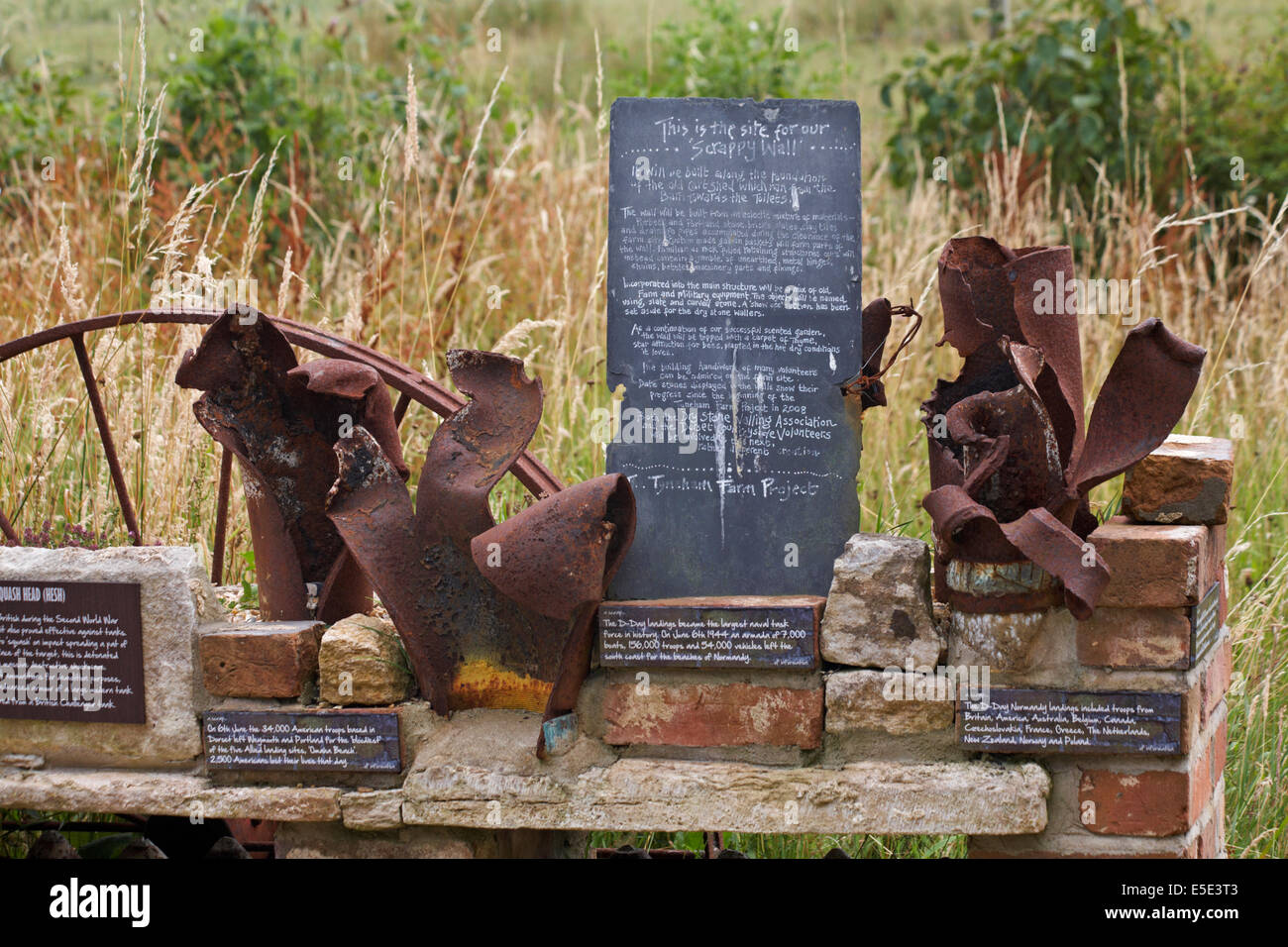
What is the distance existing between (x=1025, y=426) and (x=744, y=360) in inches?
22.3

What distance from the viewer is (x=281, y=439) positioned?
285 cm

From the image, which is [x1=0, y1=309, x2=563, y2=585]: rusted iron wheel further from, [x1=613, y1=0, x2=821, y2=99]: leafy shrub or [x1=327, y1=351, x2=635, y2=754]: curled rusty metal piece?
[x1=613, y1=0, x2=821, y2=99]: leafy shrub

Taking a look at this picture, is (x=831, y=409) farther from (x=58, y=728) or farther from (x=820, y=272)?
(x=58, y=728)

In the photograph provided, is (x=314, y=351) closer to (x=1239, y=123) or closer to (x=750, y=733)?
(x=750, y=733)

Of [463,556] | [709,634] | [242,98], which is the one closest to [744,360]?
[709,634]

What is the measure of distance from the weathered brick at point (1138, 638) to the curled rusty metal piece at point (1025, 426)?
9 cm

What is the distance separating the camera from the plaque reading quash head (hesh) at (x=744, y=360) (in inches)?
109

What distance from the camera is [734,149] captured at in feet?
9.23

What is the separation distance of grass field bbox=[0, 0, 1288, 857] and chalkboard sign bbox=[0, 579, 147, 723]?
1029 millimetres

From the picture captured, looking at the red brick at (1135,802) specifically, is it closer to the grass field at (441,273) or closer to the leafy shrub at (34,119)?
the grass field at (441,273)

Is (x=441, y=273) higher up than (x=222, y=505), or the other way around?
(x=441, y=273)

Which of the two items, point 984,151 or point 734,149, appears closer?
point 734,149
